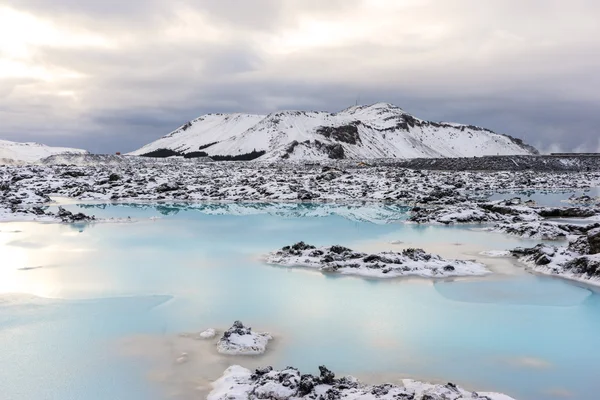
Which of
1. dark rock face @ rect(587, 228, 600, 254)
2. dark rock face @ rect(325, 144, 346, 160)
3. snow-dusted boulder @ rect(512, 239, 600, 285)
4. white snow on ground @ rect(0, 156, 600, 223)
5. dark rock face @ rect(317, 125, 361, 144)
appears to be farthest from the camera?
dark rock face @ rect(317, 125, 361, 144)

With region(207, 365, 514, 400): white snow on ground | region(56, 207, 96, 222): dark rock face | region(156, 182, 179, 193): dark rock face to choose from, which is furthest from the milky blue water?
region(156, 182, 179, 193): dark rock face

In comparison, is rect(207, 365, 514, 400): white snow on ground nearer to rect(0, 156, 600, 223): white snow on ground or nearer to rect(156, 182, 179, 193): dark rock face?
rect(0, 156, 600, 223): white snow on ground

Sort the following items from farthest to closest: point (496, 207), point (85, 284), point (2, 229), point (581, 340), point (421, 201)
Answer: point (421, 201), point (496, 207), point (2, 229), point (85, 284), point (581, 340)

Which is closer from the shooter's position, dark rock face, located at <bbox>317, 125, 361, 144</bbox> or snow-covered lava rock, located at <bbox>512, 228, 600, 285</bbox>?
snow-covered lava rock, located at <bbox>512, 228, 600, 285</bbox>

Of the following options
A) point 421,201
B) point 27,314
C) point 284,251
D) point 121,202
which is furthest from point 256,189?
point 27,314

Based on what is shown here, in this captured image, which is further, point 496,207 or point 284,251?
point 496,207

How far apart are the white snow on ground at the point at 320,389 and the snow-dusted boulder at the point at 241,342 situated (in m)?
1.28

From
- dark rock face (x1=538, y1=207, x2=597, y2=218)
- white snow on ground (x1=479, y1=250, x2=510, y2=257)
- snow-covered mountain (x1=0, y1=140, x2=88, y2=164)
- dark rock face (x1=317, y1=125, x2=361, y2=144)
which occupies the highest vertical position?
dark rock face (x1=317, y1=125, x2=361, y2=144)

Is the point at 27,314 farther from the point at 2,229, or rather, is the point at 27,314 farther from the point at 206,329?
the point at 2,229

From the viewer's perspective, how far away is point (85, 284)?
13312 millimetres

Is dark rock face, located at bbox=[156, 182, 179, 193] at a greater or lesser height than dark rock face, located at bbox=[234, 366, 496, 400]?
greater

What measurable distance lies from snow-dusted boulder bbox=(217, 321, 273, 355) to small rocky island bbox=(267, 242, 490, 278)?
235 inches

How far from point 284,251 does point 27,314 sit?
8327 mm

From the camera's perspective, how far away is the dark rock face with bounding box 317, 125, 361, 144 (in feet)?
583
